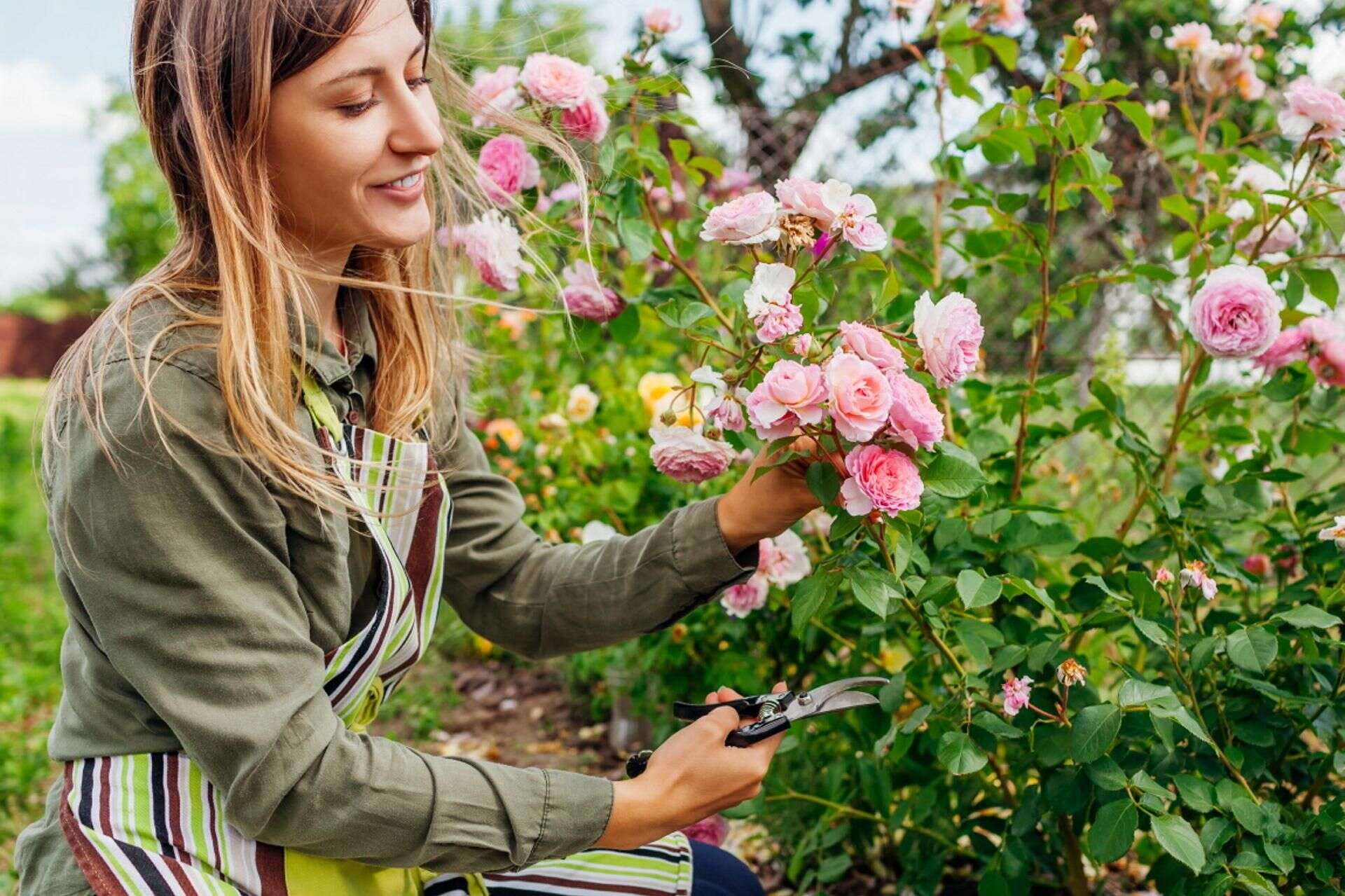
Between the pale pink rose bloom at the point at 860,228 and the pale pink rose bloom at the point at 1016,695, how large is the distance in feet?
1.62

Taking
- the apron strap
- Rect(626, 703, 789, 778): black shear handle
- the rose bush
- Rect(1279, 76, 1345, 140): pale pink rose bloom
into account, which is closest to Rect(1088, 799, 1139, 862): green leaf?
the rose bush

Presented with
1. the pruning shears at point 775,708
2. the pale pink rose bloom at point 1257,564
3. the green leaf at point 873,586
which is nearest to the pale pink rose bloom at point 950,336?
the green leaf at point 873,586

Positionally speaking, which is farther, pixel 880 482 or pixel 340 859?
pixel 340 859

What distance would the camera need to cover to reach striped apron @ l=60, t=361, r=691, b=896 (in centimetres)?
103

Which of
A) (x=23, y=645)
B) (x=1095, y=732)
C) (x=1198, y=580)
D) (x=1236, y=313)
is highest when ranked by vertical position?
(x=1236, y=313)

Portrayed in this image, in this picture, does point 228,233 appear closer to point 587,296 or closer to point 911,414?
point 587,296

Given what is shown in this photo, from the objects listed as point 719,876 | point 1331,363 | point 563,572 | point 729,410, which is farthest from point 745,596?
point 1331,363

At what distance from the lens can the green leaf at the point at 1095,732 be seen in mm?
1132

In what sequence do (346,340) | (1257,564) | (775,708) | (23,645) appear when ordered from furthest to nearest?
(23,645)
(1257,564)
(346,340)
(775,708)

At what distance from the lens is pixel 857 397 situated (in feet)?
3.05

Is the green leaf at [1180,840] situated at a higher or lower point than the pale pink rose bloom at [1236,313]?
lower

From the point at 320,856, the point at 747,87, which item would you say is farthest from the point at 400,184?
the point at 747,87

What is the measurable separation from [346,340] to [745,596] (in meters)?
0.63

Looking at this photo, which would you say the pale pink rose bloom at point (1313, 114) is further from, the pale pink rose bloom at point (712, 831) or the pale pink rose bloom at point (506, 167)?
the pale pink rose bloom at point (712, 831)
